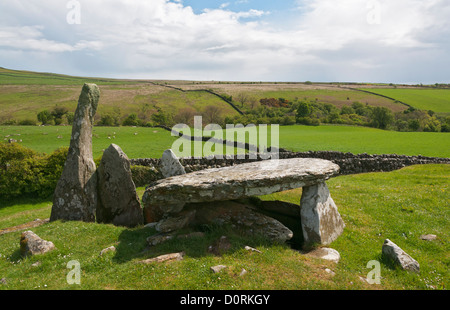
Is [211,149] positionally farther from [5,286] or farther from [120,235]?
[5,286]

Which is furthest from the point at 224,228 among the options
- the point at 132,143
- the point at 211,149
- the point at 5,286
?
the point at 132,143

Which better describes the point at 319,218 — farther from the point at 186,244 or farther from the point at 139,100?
the point at 139,100

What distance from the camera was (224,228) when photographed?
380 inches

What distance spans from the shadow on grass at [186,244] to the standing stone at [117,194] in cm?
275

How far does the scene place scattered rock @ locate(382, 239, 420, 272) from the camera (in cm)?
785

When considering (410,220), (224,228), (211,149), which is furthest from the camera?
(211,149)

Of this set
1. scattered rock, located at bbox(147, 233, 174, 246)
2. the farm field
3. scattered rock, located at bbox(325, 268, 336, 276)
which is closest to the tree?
the farm field

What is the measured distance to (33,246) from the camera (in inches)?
347

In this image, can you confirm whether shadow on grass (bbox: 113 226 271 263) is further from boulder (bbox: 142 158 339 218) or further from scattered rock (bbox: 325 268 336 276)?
scattered rock (bbox: 325 268 336 276)

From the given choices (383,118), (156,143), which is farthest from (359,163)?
(383,118)

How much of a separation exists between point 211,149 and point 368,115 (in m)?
71.1

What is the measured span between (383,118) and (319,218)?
73548 mm

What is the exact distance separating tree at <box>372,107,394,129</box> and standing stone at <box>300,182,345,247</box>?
234 feet
